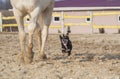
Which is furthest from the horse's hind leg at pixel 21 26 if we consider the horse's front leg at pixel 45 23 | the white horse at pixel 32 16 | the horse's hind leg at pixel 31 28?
the horse's front leg at pixel 45 23

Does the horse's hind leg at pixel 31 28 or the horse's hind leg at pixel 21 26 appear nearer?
the horse's hind leg at pixel 31 28

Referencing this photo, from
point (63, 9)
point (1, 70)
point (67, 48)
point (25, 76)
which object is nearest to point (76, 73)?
point (25, 76)

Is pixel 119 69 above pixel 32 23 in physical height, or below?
below

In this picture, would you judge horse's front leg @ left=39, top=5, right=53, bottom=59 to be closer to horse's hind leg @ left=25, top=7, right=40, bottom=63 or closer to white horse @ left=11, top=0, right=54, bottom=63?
white horse @ left=11, top=0, right=54, bottom=63

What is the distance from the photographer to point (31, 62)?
26.2ft

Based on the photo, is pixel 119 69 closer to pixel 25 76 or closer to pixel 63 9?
pixel 25 76

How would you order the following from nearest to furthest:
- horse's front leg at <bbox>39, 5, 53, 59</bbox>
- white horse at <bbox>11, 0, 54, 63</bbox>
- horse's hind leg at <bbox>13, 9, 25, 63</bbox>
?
white horse at <bbox>11, 0, 54, 63</bbox> < horse's hind leg at <bbox>13, 9, 25, 63</bbox> < horse's front leg at <bbox>39, 5, 53, 59</bbox>

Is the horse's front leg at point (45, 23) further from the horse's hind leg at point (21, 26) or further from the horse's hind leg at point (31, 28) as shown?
the horse's hind leg at point (31, 28)

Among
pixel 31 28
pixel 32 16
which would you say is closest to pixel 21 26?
pixel 31 28

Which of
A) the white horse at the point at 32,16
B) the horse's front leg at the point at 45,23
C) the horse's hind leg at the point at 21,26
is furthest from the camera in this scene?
the horse's front leg at the point at 45,23

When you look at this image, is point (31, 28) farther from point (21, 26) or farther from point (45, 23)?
point (45, 23)

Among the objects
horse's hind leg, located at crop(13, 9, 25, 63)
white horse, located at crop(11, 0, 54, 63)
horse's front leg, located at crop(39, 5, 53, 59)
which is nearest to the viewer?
white horse, located at crop(11, 0, 54, 63)

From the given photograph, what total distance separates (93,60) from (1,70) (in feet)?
7.63

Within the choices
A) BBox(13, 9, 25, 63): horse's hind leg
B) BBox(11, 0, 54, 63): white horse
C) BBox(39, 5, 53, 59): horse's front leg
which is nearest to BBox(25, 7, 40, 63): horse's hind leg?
BBox(11, 0, 54, 63): white horse
